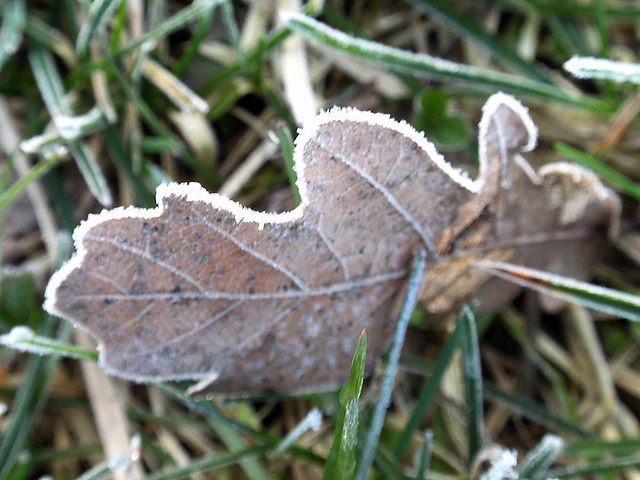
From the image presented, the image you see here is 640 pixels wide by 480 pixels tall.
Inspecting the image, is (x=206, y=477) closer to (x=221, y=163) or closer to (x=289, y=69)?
(x=221, y=163)

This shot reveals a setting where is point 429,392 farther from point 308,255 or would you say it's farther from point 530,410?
point 308,255

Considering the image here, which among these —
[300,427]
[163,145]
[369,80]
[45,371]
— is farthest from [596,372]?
[45,371]

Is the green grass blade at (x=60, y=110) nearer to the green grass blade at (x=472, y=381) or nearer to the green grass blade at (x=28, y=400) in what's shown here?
the green grass blade at (x=28, y=400)

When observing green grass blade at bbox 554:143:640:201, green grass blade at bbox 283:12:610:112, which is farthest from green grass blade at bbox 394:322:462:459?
green grass blade at bbox 283:12:610:112

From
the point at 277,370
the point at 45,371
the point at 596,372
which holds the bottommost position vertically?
the point at 596,372

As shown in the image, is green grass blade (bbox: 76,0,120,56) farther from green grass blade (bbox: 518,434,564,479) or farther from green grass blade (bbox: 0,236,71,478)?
green grass blade (bbox: 518,434,564,479)

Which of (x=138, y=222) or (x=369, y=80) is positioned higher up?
(x=369, y=80)
